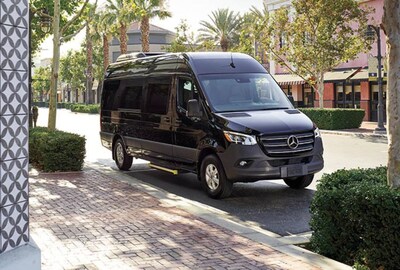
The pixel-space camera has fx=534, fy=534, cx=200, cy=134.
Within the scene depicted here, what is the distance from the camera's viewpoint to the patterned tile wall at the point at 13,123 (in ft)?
12.7

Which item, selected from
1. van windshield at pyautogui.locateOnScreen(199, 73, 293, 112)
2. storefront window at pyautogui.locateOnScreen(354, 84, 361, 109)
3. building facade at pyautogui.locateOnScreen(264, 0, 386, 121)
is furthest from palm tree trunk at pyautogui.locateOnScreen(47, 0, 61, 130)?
storefront window at pyautogui.locateOnScreen(354, 84, 361, 109)

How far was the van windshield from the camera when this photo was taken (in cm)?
946

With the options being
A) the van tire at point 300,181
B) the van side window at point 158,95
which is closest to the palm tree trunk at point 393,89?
the van tire at point 300,181

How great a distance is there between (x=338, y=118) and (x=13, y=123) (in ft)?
80.1

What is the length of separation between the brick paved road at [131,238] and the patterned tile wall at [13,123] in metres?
1.38

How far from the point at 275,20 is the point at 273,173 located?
24345mm

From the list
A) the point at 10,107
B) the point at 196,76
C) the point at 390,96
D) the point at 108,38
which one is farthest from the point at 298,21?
the point at 108,38

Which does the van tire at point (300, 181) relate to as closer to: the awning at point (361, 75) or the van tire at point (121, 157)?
the van tire at point (121, 157)

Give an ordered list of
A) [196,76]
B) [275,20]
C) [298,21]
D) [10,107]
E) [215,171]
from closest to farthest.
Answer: [10,107], [215,171], [196,76], [298,21], [275,20]

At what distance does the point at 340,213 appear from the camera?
5.20m

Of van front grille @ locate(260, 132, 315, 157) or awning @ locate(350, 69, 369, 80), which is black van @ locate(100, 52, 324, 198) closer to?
van front grille @ locate(260, 132, 315, 157)

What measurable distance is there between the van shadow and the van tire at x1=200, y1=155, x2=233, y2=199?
0.14 metres

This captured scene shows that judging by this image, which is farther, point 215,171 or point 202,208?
point 215,171

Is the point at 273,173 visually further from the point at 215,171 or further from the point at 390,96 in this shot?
the point at 390,96
